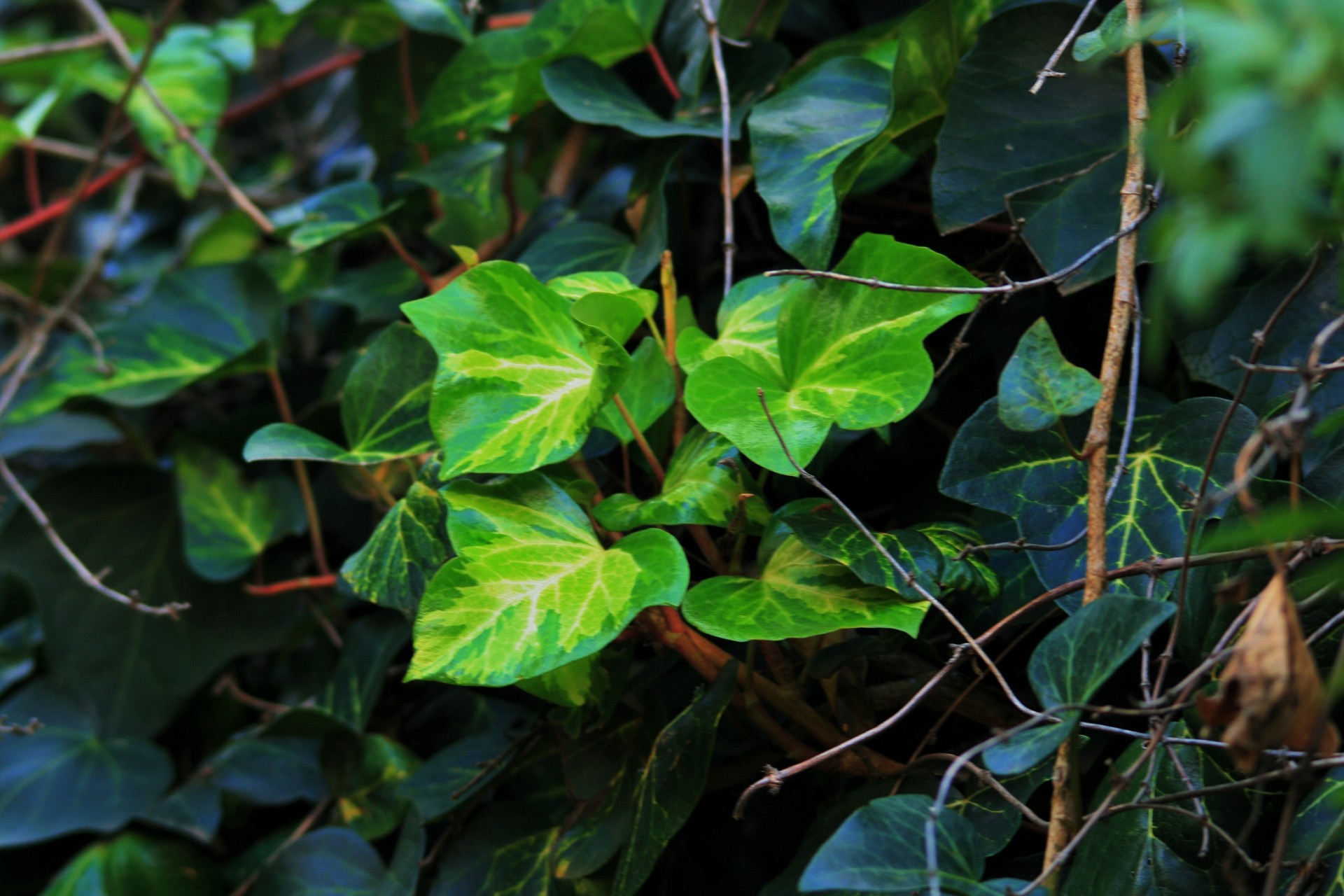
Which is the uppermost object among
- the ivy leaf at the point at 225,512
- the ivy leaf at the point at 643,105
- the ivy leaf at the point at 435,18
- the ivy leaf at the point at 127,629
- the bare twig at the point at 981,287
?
the ivy leaf at the point at 435,18

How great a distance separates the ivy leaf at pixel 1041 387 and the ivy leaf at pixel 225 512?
642mm

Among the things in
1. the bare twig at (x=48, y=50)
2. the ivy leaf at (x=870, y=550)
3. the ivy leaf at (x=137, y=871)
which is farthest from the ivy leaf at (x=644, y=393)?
the bare twig at (x=48, y=50)

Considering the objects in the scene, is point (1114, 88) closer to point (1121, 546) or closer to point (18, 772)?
point (1121, 546)

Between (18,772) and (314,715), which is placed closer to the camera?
(314,715)

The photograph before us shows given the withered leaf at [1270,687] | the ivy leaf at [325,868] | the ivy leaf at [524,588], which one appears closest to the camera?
the withered leaf at [1270,687]

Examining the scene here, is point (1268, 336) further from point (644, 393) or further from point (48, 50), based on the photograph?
point (48, 50)

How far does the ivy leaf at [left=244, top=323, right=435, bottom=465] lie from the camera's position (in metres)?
0.65

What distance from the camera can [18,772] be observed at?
0.85 metres

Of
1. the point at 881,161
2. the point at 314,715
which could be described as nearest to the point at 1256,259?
the point at 881,161

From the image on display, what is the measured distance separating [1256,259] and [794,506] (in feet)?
1.10

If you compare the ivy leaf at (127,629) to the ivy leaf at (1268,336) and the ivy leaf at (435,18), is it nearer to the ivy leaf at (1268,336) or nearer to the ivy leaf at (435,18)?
the ivy leaf at (435,18)

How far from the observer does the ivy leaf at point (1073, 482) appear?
482mm

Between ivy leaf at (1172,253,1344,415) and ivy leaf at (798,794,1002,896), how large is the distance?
0.96 feet

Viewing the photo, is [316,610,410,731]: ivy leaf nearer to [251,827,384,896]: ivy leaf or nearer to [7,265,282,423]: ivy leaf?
[251,827,384,896]: ivy leaf
